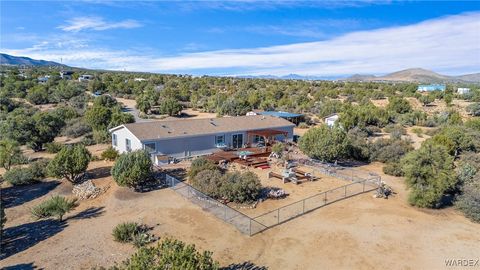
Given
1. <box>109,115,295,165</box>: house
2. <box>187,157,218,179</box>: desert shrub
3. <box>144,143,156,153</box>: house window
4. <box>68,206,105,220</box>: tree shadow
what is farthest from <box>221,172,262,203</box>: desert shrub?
<box>144,143,156,153</box>: house window

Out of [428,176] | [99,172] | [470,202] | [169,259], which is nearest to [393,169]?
[428,176]

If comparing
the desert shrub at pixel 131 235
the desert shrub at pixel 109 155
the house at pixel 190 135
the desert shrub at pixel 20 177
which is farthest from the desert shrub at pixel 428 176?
the desert shrub at pixel 20 177

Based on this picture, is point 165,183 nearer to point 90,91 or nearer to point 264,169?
point 264,169

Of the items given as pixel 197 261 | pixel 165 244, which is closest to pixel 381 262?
pixel 197 261

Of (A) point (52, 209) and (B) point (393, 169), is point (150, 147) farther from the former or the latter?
(B) point (393, 169)

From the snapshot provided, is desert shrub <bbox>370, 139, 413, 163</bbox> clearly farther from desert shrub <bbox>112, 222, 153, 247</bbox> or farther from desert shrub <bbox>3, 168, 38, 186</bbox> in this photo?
desert shrub <bbox>3, 168, 38, 186</bbox>

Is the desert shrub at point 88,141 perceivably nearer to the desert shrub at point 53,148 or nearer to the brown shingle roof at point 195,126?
the desert shrub at point 53,148
